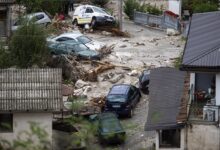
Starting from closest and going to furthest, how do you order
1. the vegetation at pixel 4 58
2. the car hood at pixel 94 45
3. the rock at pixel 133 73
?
the vegetation at pixel 4 58 < the rock at pixel 133 73 < the car hood at pixel 94 45

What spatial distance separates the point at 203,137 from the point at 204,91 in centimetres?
218

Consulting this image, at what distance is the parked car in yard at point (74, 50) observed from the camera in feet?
112

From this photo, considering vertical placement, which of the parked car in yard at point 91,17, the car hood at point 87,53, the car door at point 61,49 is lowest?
the car hood at point 87,53

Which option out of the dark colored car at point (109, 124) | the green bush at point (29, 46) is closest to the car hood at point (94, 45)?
the green bush at point (29, 46)

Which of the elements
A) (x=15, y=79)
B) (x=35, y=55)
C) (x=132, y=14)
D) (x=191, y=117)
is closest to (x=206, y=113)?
(x=191, y=117)

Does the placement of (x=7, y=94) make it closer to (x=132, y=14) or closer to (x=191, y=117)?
(x=191, y=117)

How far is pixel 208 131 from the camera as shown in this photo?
71.8ft

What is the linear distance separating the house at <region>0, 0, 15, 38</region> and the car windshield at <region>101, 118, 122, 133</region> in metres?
13.1

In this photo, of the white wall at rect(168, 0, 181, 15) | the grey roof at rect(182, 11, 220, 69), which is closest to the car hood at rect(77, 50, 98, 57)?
the grey roof at rect(182, 11, 220, 69)

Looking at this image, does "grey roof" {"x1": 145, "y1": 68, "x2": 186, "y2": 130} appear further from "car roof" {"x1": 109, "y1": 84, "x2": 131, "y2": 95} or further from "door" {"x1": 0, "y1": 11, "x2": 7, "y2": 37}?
"door" {"x1": 0, "y1": 11, "x2": 7, "y2": 37}

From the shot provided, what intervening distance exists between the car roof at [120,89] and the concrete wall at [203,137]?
23.1 ft

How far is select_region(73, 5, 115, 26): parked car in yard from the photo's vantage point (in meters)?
41.4

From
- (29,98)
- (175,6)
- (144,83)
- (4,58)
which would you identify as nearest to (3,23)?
(4,58)

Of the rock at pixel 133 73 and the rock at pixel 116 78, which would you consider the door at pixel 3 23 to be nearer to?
the rock at pixel 116 78
